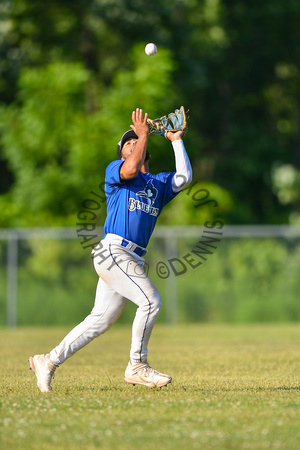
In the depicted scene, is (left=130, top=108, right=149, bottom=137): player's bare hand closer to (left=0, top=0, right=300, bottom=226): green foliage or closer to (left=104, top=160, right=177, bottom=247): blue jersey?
(left=104, top=160, right=177, bottom=247): blue jersey

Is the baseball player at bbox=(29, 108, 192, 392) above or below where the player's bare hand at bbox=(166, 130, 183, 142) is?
below

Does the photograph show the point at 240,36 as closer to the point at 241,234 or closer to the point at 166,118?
the point at 241,234

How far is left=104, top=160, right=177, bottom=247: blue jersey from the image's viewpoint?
6852mm

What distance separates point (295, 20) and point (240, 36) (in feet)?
8.04

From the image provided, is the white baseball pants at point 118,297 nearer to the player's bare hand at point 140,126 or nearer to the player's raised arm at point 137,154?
the player's raised arm at point 137,154

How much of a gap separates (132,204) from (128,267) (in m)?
0.57

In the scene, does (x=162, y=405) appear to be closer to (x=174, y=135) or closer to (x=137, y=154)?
(x=137, y=154)

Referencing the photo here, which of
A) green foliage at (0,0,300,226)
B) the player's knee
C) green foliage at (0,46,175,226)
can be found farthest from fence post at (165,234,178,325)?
the player's knee

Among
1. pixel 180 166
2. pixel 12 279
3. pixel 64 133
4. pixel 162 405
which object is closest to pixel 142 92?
pixel 64 133

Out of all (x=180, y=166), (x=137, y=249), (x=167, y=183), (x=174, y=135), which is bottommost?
(x=137, y=249)

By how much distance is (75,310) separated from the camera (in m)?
19.2

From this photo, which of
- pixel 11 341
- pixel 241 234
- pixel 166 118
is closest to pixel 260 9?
pixel 241 234

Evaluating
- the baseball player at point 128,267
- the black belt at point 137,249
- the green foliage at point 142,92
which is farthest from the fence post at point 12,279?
the black belt at point 137,249

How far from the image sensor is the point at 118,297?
693 centimetres
